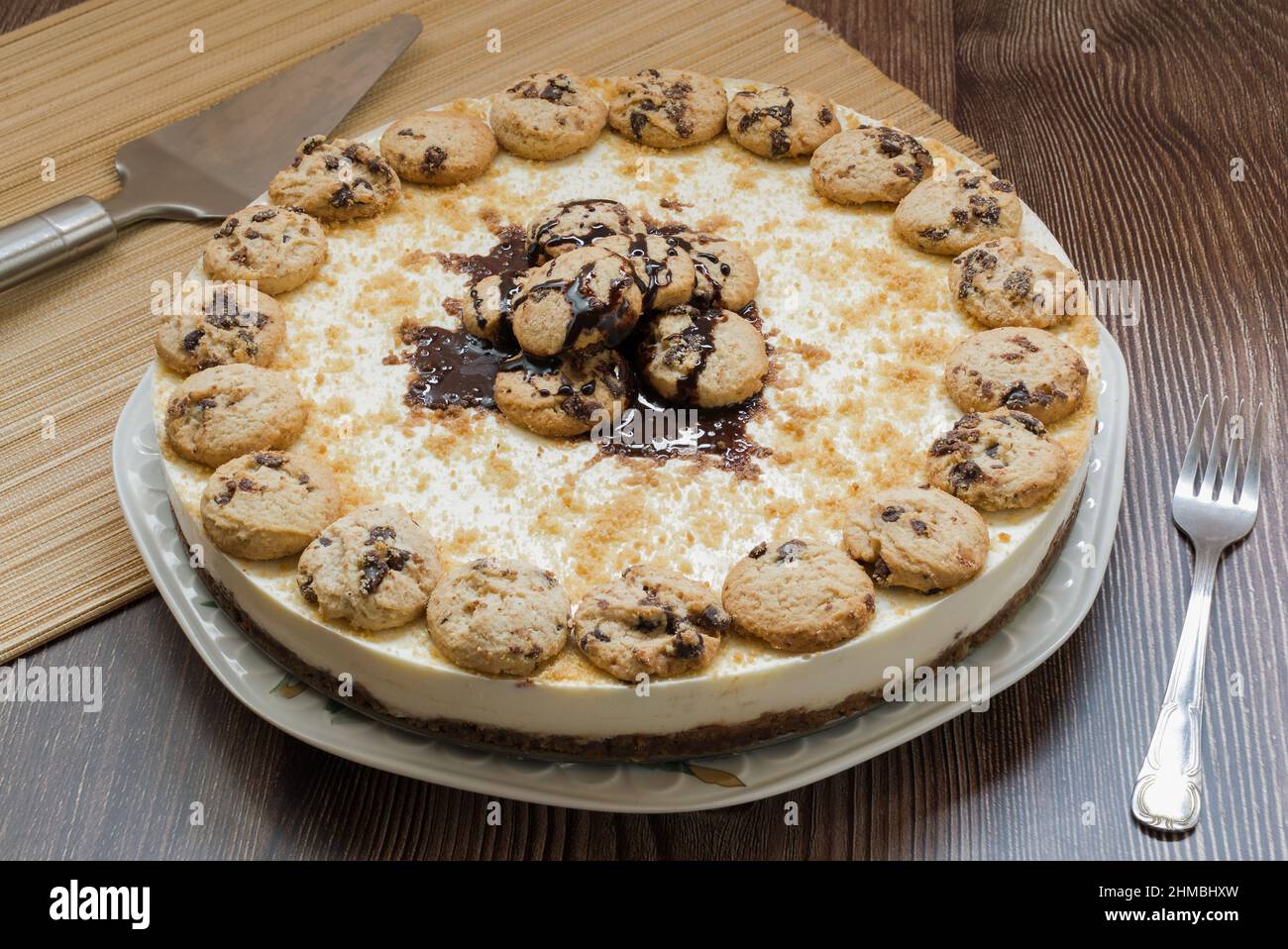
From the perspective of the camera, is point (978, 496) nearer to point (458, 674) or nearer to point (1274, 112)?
point (458, 674)

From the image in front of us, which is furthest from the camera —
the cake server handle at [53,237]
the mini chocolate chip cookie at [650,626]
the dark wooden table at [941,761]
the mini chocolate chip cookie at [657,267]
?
the cake server handle at [53,237]

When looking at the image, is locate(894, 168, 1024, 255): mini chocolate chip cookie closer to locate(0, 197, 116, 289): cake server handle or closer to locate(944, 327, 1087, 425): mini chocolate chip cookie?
locate(944, 327, 1087, 425): mini chocolate chip cookie

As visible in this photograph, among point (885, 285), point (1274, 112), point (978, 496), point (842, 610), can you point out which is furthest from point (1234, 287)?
point (842, 610)

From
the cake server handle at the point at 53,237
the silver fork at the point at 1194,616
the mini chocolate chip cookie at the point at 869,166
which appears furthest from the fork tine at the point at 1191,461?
the cake server handle at the point at 53,237

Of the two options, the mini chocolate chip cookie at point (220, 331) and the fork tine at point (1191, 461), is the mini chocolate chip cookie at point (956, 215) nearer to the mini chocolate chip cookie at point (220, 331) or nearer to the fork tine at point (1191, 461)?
the fork tine at point (1191, 461)

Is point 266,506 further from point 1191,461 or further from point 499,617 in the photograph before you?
point 1191,461
